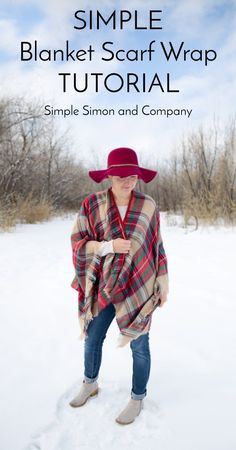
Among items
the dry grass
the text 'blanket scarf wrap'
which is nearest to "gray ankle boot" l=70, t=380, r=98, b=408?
the text 'blanket scarf wrap'

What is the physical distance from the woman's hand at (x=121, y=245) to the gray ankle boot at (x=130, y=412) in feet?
2.75

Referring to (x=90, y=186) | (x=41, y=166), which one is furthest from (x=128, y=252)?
(x=90, y=186)

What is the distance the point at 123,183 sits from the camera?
5.38 feet

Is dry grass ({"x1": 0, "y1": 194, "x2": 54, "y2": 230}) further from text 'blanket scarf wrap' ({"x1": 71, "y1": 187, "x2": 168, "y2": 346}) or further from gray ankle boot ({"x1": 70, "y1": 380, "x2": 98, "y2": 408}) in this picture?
text 'blanket scarf wrap' ({"x1": 71, "y1": 187, "x2": 168, "y2": 346})

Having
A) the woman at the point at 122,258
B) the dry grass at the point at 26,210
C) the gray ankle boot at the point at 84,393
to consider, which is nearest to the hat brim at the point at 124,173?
the woman at the point at 122,258

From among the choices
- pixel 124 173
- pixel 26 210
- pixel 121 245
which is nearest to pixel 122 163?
pixel 124 173

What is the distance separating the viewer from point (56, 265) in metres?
5.00

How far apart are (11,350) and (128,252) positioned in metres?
1.45

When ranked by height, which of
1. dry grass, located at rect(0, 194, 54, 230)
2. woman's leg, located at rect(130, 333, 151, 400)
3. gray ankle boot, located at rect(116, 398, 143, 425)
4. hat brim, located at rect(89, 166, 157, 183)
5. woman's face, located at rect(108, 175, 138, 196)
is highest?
dry grass, located at rect(0, 194, 54, 230)

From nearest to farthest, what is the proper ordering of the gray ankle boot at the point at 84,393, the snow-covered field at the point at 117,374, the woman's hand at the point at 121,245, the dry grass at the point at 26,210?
1. the woman's hand at the point at 121,245
2. the snow-covered field at the point at 117,374
3. the gray ankle boot at the point at 84,393
4. the dry grass at the point at 26,210

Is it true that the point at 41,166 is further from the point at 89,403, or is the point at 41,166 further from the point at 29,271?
the point at 89,403

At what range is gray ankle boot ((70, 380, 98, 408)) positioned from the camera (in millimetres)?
1895

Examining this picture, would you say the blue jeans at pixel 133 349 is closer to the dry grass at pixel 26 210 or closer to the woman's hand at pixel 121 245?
the woman's hand at pixel 121 245

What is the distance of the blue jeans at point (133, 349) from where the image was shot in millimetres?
1757
